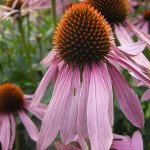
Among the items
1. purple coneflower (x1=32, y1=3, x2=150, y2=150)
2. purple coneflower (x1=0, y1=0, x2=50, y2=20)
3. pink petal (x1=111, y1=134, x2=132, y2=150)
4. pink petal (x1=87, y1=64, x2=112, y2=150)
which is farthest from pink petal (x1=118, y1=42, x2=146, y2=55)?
purple coneflower (x1=0, y1=0, x2=50, y2=20)

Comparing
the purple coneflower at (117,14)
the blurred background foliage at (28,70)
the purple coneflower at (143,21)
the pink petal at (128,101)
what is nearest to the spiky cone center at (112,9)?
the purple coneflower at (117,14)

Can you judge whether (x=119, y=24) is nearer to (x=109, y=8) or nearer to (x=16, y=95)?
(x=109, y=8)

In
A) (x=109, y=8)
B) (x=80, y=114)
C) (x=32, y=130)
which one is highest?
(x=109, y=8)

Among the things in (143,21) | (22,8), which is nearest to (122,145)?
(22,8)

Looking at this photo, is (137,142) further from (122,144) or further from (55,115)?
(55,115)

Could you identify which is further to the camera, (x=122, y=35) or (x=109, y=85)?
(x=122, y=35)

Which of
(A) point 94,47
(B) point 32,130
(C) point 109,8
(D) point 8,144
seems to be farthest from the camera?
(C) point 109,8

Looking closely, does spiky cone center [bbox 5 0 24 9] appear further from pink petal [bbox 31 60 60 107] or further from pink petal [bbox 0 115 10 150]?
pink petal [bbox 31 60 60 107]

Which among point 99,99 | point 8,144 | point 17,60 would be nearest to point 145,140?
point 8,144
